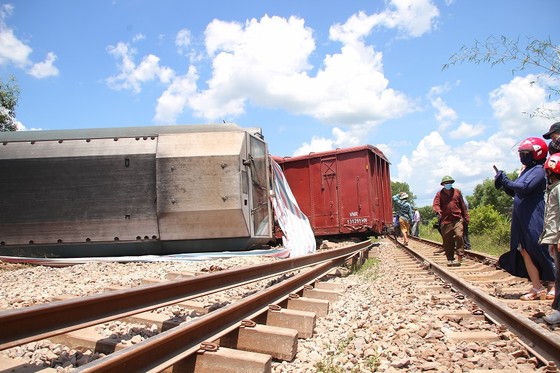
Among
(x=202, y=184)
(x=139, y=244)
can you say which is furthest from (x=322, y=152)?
(x=139, y=244)

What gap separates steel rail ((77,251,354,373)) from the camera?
77.8 inches

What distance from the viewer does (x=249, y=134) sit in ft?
29.3

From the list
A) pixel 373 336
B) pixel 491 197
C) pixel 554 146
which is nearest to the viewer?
pixel 373 336

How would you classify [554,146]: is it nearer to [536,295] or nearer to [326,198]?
[536,295]

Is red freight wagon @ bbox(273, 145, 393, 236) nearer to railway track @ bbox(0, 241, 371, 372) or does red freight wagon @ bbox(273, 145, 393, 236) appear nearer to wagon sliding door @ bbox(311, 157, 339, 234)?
wagon sliding door @ bbox(311, 157, 339, 234)

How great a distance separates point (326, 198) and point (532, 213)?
29.1 feet

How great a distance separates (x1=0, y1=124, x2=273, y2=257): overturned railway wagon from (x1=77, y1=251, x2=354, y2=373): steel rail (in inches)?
184

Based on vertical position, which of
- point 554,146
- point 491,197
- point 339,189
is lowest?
point 554,146

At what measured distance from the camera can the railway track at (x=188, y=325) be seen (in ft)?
6.76

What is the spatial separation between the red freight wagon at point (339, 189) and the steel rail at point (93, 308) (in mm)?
8971

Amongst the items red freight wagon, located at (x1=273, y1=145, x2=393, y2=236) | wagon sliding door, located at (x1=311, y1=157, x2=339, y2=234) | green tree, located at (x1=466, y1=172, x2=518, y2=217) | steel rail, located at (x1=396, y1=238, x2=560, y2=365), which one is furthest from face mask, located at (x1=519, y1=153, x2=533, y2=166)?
green tree, located at (x1=466, y1=172, x2=518, y2=217)

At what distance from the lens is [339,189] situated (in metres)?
13.2

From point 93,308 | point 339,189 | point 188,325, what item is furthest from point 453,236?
point 93,308

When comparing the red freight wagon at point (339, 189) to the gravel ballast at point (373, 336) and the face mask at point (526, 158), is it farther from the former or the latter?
the face mask at point (526, 158)
